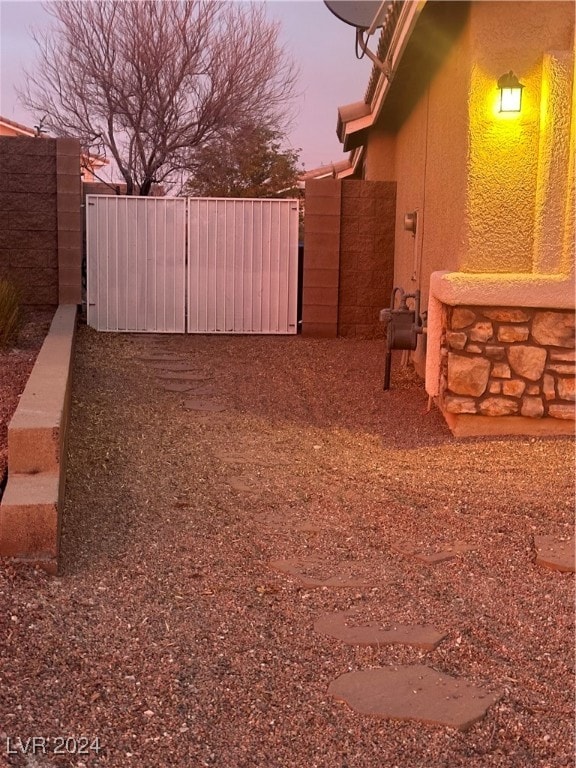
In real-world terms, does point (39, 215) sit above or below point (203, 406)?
above

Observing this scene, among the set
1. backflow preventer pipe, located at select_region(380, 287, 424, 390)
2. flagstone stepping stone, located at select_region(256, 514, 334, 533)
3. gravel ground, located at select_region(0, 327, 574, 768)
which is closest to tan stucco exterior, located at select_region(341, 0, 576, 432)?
gravel ground, located at select_region(0, 327, 574, 768)

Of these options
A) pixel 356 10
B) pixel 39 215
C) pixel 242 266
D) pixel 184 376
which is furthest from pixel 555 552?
pixel 39 215

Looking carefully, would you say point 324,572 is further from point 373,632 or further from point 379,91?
point 379,91

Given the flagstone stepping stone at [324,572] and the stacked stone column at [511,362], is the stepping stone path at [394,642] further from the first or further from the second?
the stacked stone column at [511,362]

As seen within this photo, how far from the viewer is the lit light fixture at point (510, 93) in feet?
19.1

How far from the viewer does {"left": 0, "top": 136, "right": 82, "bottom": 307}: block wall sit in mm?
10438

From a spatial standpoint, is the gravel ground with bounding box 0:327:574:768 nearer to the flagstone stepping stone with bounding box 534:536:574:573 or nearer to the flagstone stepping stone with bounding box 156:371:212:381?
the flagstone stepping stone with bounding box 534:536:574:573

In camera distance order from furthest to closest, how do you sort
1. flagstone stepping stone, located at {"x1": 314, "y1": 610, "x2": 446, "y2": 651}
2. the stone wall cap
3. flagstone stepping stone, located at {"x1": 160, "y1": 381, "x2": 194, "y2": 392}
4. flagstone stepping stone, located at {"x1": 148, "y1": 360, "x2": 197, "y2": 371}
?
flagstone stepping stone, located at {"x1": 148, "y1": 360, "x2": 197, "y2": 371} < flagstone stepping stone, located at {"x1": 160, "y1": 381, "x2": 194, "y2": 392} < the stone wall cap < flagstone stepping stone, located at {"x1": 314, "y1": 610, "x2": 446, "y2": 651}

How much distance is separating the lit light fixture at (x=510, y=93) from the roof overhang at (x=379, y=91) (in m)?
0.72

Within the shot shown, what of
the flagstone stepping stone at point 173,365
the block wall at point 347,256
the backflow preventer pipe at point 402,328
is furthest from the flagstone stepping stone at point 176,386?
the block wall at point 347,256

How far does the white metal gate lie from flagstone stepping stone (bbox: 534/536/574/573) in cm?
727

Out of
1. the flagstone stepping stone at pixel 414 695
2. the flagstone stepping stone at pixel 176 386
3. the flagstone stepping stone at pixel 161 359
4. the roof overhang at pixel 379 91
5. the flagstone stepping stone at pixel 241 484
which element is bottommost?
the flagstone stepping stone at pixel 414 695

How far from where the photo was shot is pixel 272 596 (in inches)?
145

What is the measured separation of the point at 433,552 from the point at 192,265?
7.51 meters
